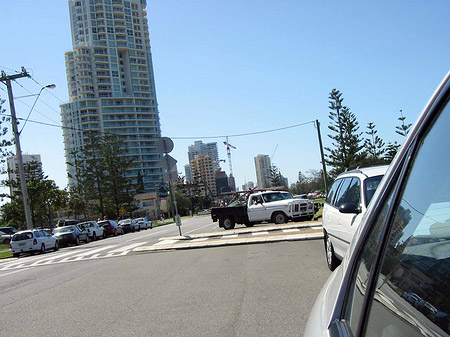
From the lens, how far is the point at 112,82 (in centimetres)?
12838

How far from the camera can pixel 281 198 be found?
22516 mm

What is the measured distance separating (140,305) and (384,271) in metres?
5.69

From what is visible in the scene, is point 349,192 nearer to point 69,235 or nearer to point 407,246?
point 407,246

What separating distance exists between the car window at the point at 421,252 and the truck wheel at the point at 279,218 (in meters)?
20.5

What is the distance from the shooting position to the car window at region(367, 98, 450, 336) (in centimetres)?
127

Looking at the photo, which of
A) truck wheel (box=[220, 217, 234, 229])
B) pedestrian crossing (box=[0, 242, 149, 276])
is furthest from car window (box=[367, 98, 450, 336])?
truck wheel (box=[220, 217, 234, 229])

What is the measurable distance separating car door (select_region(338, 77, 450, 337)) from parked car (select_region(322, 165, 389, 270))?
13.9ft

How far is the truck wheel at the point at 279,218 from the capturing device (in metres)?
21.9

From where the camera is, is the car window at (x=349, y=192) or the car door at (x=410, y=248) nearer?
the car door at (x=410, y=248)

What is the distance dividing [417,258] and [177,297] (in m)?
6.01

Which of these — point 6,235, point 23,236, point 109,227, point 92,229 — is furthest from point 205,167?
point 23,236

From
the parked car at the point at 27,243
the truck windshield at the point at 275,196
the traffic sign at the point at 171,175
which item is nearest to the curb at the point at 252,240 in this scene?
the traffic sign at the point at 171,175

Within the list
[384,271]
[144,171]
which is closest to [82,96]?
[144,171]

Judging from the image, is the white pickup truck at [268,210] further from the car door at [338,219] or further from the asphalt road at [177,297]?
the car door at [338,219]
